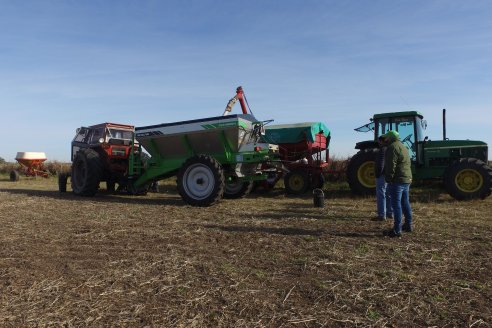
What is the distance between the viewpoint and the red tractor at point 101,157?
37.0 ft

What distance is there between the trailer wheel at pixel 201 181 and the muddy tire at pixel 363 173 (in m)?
3.85

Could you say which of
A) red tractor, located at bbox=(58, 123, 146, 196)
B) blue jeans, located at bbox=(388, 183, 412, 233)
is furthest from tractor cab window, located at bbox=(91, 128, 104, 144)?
blue jeans, located at bbox=(388, 183, 412, 233)

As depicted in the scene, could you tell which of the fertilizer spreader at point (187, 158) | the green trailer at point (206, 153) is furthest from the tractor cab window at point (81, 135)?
the green trailer at point (206, 153)

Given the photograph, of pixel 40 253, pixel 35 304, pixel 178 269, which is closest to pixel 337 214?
pixel 178 269

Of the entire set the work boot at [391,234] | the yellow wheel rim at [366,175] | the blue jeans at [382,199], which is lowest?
the work boot at [391,234]

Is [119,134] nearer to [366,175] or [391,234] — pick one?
[366,175]

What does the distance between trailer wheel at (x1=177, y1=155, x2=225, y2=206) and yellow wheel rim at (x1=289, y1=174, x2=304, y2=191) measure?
4072 millimetres

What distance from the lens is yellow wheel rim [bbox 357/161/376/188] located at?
35.5 feet

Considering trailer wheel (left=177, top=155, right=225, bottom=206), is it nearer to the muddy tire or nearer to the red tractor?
the red tractor

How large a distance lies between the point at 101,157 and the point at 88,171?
68 cm

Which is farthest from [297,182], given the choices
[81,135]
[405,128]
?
[81,135]

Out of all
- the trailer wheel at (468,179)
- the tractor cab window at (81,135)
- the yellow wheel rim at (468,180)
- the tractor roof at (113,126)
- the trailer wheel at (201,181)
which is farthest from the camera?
the tractor cab window at (81,135)

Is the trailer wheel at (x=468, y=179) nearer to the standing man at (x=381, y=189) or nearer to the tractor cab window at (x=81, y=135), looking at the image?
the standing man at (x=381, y=189)

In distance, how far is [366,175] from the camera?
35.7 ft
